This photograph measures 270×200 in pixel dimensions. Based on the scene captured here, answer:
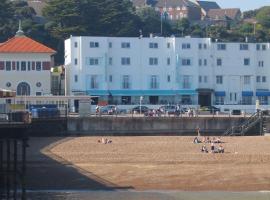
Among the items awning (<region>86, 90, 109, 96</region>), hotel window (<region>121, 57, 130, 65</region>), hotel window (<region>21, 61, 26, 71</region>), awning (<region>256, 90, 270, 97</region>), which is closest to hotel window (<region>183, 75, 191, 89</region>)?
hotel window (<region>121, 57, 130, 65</region>)

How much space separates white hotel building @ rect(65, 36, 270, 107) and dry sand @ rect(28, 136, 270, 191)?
2698 centimetres

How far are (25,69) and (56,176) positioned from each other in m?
36.5

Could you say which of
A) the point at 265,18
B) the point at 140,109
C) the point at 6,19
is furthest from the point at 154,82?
the point at 265,18

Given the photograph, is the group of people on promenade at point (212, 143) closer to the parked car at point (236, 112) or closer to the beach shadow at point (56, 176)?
the beach shadow at point (56, 176)

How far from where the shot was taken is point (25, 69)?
271ft

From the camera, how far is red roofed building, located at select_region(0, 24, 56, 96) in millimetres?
82125

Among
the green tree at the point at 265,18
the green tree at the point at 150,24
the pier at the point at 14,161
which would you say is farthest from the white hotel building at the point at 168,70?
the green tree at the point at 265,18

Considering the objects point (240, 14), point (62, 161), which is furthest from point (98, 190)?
point (240, 14)

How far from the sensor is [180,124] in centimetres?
6688

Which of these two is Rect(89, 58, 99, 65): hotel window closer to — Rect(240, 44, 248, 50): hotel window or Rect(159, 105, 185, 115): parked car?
Rect(159, 105, 185, 115): parked car

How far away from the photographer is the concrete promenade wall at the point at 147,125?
216ft

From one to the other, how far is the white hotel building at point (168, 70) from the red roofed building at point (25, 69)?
4.01 meters

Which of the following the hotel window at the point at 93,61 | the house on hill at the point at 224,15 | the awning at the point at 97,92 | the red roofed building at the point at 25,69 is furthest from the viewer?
the house on hill at the point at 224,15

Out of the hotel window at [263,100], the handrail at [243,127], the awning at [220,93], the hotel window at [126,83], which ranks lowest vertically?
the handrail at [243,127]
